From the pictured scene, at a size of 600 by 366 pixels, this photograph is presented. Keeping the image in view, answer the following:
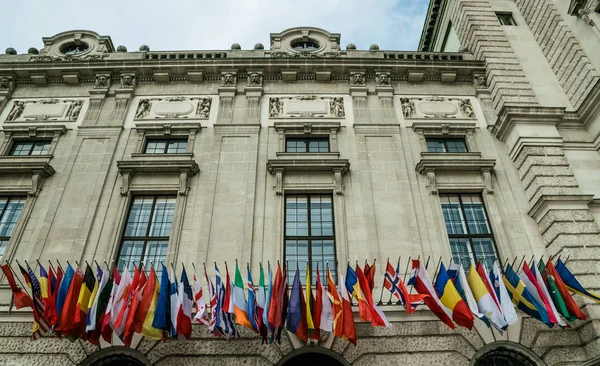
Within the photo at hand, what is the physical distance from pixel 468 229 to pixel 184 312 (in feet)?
30.9

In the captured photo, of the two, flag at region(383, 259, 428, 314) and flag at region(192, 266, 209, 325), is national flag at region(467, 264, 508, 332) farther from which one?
flag at region(192, 266, 209, 325)

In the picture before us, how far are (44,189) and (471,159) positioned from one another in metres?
15.3

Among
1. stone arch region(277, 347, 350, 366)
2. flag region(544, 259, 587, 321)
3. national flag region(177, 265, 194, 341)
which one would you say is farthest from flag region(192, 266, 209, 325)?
flag region(544, 259, 587, 321)

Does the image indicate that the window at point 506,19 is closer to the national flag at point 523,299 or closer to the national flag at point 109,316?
the national flag at point 523,299

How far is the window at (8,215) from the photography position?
13133mm

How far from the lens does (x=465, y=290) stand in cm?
986

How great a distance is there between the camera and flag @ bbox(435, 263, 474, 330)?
371 inches

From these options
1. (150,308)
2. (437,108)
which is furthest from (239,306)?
(437,108)

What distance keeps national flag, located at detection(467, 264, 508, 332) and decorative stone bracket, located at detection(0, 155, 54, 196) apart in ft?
46.6

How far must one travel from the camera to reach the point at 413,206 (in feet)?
44.7

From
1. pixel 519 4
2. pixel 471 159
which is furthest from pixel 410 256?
pixel 519 4

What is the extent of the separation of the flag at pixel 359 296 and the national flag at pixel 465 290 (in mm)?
2405

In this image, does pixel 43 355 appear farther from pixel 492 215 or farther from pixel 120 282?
pixel 492 215

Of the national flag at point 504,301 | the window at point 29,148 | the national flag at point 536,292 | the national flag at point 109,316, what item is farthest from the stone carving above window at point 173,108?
the national flag at point 536,292
